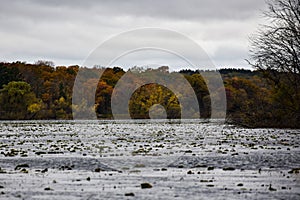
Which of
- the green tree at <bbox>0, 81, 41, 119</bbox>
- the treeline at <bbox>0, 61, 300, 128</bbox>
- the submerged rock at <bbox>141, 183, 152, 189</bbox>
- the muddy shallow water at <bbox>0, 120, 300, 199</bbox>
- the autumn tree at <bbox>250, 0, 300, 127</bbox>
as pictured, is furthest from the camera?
the treeline at <bbox>0, 61, 300, 128</bbox>

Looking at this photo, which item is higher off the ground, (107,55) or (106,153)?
(107,55)

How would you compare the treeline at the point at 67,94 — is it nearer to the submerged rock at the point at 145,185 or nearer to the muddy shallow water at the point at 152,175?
the muddy shallow water at the point at 152,175

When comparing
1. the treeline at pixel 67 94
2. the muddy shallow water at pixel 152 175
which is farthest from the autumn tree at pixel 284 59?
the treeline at pixel 67 94

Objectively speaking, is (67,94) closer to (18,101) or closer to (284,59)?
(18,101)

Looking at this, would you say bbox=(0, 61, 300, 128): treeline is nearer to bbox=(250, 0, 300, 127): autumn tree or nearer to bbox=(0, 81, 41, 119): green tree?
bbox=(0, 81, 41, 119): green tree

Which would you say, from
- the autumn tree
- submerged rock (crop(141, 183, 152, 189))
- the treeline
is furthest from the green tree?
submerged rock (crop(141, 183, 152, 189))

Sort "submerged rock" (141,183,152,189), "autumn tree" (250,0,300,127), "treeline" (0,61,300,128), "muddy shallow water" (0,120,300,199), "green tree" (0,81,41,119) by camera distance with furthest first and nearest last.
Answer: "treeline" (0,61,300,128)
"green tree" (0,81,41,119)
"autumn tree" (250,0,300,127)
"submerged rock" (141,183,152,189)
"muddy shallow water" (0,120,300,199)

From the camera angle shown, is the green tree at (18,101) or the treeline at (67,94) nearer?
the green tree at (18,101)

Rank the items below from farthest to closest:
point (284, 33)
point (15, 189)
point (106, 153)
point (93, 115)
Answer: point (93, 115), point (284, 33), point (106, 153), point (15, 189)

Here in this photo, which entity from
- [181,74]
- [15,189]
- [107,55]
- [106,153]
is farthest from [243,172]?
[181,74]

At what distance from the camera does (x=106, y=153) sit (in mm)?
27516

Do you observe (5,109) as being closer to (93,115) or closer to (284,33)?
(93,115)

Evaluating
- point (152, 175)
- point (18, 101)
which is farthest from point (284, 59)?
point (18, 101)

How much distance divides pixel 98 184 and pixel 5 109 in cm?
10679
